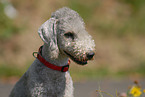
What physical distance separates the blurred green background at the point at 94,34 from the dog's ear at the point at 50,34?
266 inches

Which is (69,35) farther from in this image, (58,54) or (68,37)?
(58,54)

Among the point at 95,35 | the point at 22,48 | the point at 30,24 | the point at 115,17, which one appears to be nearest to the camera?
the point at 22,48

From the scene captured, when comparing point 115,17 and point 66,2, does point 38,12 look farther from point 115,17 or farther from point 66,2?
point 115,17

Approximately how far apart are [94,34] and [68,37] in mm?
10954

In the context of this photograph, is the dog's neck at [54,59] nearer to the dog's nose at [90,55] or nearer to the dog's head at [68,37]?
the dog's head at [68,37]

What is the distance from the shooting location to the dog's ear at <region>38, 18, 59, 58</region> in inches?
122

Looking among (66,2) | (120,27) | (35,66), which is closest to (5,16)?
(66,2)

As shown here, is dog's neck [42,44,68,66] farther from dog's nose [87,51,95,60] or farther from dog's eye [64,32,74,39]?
dog's nose [87,51,95,60]

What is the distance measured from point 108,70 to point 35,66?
Result: 802 centimetres

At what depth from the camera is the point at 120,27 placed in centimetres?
1442

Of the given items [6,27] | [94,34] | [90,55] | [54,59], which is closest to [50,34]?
[54,59]

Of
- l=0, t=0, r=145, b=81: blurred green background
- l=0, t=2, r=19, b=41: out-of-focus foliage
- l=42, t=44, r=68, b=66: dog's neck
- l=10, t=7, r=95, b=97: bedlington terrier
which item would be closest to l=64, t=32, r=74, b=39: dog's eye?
l=10, t=7, r=95, b=97: bedlington terrier

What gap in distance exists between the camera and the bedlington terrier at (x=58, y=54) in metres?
3.05

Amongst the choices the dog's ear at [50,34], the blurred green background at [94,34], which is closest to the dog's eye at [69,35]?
the dog's ear at [50,34]
